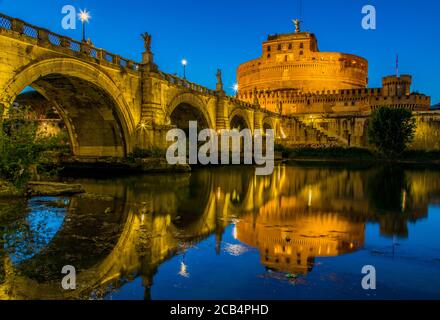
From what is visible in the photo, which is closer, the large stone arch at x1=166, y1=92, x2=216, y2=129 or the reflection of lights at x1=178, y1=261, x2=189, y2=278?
the reflection of lights at x1=178, y1=261, x2=189, y2=278

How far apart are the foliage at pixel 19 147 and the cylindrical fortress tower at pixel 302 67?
78.5 metres

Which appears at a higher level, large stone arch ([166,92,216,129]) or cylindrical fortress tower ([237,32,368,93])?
cylindrical fortress tower ([237,32,368,93])

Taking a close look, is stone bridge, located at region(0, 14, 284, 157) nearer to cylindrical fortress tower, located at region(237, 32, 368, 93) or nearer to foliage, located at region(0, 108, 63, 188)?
foliage, located at region(0, 108, 63, 188)

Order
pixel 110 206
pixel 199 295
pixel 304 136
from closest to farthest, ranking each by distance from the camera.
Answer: pixel 199 295, pixel 110 206, pixel 304 136

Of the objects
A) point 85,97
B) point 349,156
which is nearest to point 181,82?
point 85,97

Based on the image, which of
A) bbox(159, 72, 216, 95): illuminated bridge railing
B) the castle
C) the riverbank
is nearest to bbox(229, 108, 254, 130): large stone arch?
the riverbank

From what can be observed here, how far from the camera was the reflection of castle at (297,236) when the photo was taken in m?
7.41

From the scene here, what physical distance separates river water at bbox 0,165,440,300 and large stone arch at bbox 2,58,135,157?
28.3 feet

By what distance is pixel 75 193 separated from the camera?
15266 millimetres

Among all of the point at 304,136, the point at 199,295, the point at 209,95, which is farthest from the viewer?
the point at 304,136

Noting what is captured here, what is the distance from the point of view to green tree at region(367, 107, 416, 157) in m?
47.6

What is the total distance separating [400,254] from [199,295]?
4.71 metres
